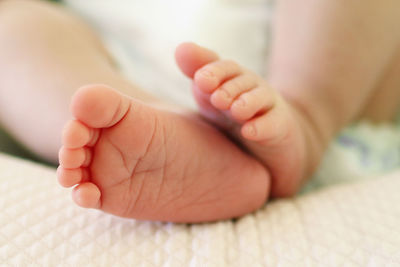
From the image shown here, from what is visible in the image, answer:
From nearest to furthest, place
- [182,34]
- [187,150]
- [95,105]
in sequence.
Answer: [95,105] < [187,150] < [182,34]

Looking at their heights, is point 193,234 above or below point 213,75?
below

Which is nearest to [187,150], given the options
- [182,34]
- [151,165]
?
[151,165]

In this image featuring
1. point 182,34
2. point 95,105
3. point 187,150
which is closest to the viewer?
point 95,105

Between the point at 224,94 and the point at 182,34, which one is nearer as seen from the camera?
the point at 224,94

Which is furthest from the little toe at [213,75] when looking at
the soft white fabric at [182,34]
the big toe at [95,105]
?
the soft white fabric at [182,34]

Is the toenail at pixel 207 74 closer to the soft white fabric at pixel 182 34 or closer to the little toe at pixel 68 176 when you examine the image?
the little toe at pixel 68 176

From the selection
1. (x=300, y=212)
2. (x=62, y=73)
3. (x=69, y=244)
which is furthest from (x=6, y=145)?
(x=300, y=212)

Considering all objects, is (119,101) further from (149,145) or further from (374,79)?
(374,79)

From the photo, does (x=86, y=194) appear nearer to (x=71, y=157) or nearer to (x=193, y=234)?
(x=71, y=157)

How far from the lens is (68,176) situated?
39cm

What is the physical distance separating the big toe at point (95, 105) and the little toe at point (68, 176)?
55 mm

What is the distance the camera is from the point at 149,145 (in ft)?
1.39

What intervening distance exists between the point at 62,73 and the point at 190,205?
28cm

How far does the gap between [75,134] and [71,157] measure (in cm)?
3
